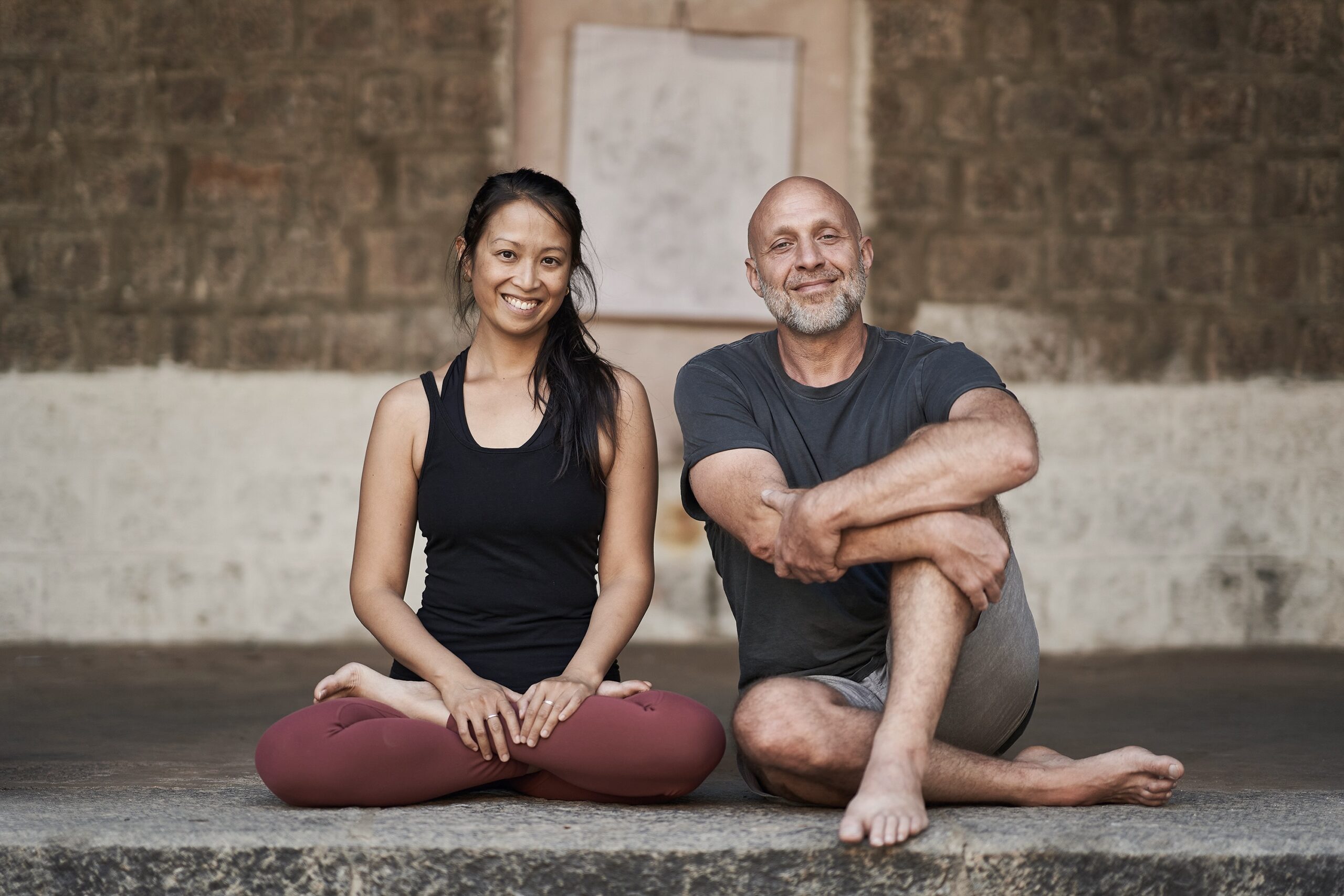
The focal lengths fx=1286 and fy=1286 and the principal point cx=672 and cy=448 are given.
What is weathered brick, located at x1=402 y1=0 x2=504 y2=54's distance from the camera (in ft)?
16.2

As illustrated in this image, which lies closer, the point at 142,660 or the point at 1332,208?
the point at 142,660

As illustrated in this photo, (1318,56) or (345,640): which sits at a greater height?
(1318,56)

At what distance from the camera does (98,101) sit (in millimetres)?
4891

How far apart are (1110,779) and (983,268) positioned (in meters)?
3.21

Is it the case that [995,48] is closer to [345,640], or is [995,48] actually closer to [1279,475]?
[1279,475]

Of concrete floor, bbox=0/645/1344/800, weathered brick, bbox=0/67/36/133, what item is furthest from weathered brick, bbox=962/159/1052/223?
weathered brick, bbox=0/67/36/133

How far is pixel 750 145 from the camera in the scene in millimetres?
5059

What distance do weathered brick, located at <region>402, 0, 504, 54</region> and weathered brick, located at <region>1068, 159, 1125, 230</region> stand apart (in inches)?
91.8

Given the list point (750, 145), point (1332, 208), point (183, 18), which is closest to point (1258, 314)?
point (1332, 208)

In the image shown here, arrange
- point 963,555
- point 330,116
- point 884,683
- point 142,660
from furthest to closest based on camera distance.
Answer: point 330,116 < point 142,660 < point 884,683 < point 963,555

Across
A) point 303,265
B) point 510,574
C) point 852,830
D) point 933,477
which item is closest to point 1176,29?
point 303,265

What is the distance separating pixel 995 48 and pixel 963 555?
3615 millimetres

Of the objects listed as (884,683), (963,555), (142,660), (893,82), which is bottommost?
(142,660)

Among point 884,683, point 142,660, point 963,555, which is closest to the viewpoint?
point 963,555
